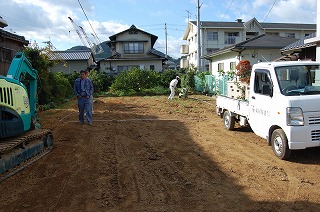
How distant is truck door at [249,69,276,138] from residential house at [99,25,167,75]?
32823 millimetres

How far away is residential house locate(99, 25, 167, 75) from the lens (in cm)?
3947

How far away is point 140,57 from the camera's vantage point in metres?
40.1

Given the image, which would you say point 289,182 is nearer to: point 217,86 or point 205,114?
point 205,114

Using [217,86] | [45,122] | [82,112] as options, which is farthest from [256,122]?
[217,86]

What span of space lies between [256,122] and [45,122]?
7484mm

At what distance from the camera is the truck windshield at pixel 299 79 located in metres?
6.08

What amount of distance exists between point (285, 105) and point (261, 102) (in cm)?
101

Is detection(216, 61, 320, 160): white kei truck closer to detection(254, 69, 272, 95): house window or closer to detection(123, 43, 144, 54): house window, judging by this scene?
detection(254, 69, 272, 95): house window

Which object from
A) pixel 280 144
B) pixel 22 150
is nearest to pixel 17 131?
pixel 22 150

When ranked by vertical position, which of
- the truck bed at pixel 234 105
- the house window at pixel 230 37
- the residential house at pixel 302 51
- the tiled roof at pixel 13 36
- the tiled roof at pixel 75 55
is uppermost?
the house window at pixel 230 37

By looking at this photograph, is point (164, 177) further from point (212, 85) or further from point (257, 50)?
point (257, 50)

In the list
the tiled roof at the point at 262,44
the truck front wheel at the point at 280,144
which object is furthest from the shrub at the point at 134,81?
the truck front wheel at the point at 280,144

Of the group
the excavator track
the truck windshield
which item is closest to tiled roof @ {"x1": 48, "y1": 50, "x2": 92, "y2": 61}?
the excavator track

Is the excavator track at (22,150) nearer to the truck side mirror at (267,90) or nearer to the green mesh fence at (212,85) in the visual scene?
the truck side mirror at (267,90)
